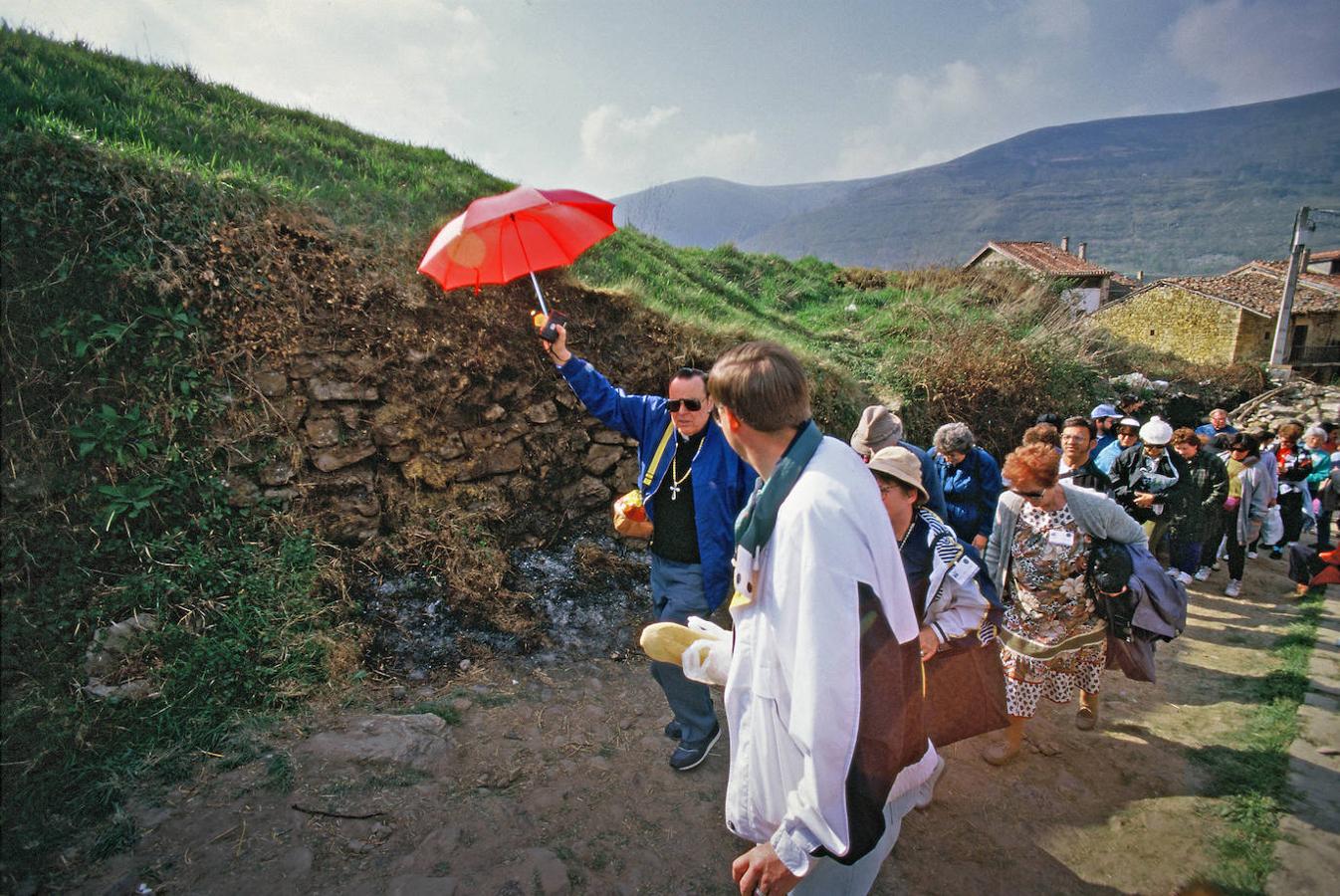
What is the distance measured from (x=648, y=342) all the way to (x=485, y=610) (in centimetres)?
317

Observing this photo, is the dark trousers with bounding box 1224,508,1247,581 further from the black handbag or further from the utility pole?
the utility pole

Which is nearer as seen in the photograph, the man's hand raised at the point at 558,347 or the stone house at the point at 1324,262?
the man's hand raised at the point at 558,347

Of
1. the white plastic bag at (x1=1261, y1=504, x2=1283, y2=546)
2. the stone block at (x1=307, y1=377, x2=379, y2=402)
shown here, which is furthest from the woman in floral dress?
the white plastic bag at (x1=1261, y1=504, x2=1283, y2=546)

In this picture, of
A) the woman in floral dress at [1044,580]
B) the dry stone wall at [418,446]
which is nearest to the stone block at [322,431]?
the dry stone wall at [418,446]

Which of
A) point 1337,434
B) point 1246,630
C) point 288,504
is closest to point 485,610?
point 288,504

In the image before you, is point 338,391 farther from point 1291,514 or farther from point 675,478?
point 1291,514

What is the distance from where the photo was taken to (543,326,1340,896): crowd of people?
53.2 inches

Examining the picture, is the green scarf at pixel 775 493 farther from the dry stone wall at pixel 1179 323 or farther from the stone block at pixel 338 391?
the dry stone wall at pixel 1179 323

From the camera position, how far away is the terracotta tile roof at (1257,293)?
106 feet

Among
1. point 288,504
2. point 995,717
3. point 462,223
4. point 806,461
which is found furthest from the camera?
point 288,504

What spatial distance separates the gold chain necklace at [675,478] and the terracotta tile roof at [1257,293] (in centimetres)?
4184

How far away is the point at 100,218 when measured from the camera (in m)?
3.75

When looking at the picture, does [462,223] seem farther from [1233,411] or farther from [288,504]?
[1233,411]

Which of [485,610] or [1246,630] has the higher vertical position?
[485,610]
